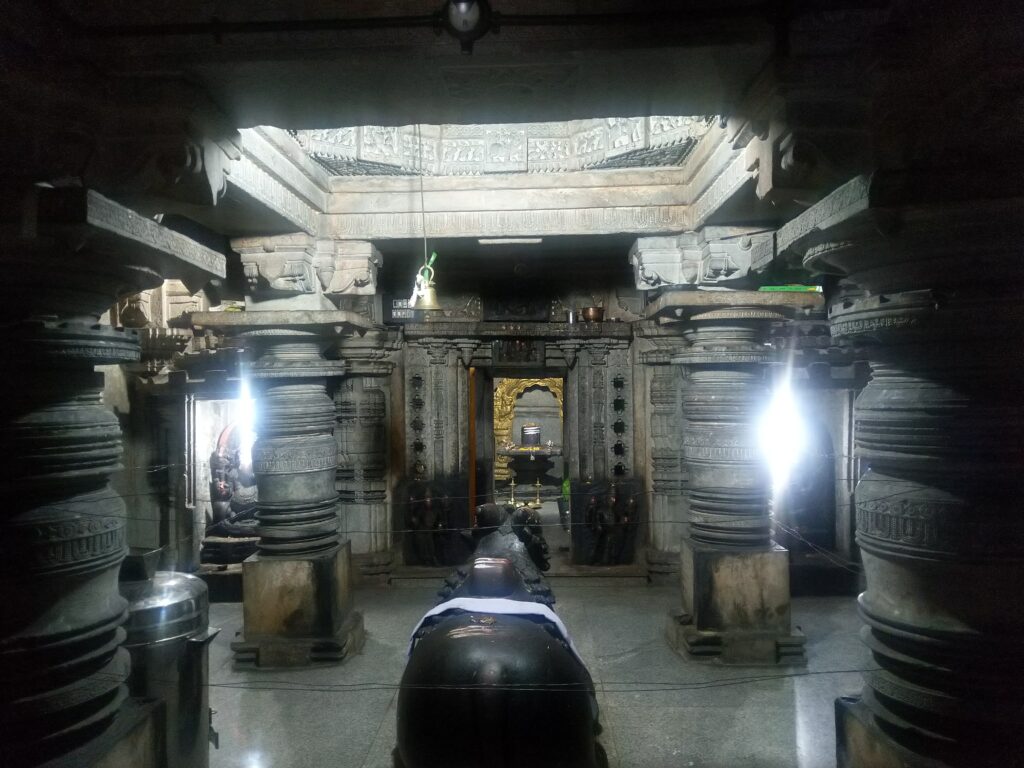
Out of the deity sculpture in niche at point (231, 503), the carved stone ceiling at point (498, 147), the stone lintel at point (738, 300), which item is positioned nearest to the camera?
the stone lintel at point (738, 300)

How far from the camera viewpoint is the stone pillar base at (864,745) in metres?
2.30

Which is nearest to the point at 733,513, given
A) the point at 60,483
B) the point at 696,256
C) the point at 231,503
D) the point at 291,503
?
the point at 696,256

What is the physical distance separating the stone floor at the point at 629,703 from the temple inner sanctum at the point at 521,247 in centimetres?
3

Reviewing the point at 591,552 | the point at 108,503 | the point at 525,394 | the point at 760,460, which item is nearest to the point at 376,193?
the point at 108,503

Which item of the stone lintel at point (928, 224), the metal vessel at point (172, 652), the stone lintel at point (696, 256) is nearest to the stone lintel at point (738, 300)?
the stone lintel at point (696, 256)

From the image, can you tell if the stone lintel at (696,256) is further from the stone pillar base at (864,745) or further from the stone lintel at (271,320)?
the stone pillar base at (864,745)

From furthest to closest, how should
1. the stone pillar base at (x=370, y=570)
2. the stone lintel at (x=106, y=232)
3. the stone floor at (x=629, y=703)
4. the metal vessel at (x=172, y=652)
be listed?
the stone pillar base at (x=370, y=570) → the stone floor at (x=629, y=703) → the metal vessel at (x=172, y=652) → the stone lintel at (x=106, y=232)

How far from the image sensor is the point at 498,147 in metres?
5.20

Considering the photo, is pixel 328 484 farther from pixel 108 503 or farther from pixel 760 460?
pixel 760 460

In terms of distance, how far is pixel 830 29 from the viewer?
2.33 metres

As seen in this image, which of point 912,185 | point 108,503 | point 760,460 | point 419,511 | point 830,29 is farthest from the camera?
point 419,511

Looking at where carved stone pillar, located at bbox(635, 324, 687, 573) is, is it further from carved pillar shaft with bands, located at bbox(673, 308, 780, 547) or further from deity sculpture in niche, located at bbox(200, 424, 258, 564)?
deity sculpture in niche, located at bbox(200, 424, 258, 564)

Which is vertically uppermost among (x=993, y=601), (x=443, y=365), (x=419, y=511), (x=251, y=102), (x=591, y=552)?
(x=251, y=102)

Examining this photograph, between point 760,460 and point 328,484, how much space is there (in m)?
3.54
